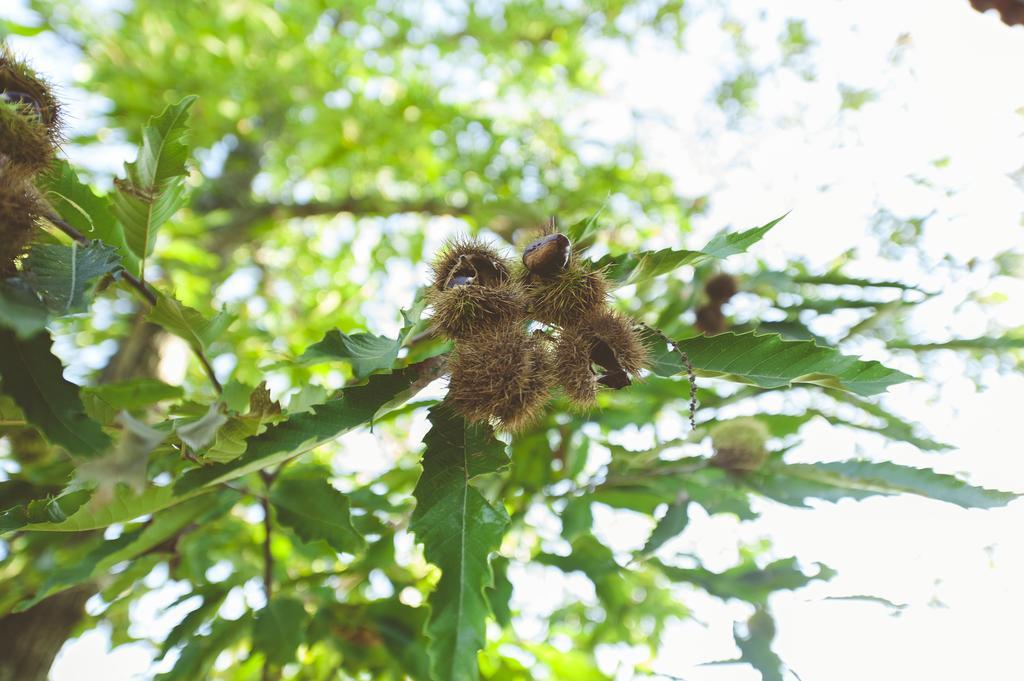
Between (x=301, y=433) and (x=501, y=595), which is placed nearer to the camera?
(x=301, y=433)

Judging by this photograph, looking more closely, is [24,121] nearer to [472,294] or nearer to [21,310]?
[21,310]

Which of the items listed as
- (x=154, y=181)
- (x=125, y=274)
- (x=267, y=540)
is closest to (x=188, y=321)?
(x=125, y=274)

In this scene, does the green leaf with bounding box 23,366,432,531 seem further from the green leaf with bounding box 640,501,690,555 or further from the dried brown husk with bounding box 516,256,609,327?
the green leaf with bounding box 640,501,690,555

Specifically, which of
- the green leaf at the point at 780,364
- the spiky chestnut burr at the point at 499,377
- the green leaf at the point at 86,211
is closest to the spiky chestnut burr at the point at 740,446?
the green leaf at the point at 780,364

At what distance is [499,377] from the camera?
1229 mm

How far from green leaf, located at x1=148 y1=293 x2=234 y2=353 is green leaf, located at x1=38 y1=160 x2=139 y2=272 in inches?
4.8

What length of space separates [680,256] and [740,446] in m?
0.89

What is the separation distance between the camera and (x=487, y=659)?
2178mm

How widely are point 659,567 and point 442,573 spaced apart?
43.7 inches

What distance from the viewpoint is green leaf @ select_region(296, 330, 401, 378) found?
1241mm

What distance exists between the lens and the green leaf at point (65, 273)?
3.07 ft

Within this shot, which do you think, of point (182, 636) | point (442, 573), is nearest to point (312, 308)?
point (182, 636)

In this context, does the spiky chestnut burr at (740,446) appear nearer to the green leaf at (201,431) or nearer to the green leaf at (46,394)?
the green leaf at (201,431)

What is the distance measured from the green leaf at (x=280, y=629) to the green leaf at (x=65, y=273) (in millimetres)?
1137
